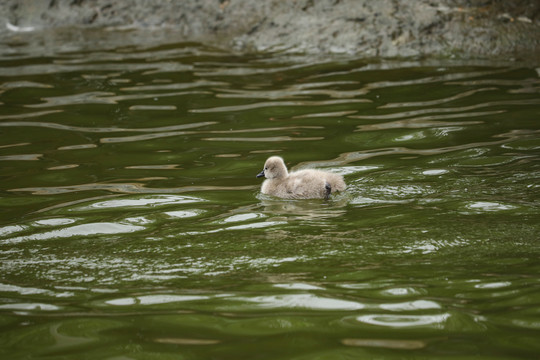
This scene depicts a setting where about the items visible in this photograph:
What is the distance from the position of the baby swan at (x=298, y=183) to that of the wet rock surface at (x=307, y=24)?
567 centimetres

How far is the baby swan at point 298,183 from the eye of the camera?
23.2 ft

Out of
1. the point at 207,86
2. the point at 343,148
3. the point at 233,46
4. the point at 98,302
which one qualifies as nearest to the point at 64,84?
the point at 207,86

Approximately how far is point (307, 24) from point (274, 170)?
21.5 feet

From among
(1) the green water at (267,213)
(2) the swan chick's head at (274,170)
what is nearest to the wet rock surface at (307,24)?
(1) the green water at (267,213)

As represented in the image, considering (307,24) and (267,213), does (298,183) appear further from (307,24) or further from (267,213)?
(307,24)

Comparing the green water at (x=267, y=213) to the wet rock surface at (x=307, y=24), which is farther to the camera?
the wet rock surface at (x=307, y=24)

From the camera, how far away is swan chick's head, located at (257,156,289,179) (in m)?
7.43

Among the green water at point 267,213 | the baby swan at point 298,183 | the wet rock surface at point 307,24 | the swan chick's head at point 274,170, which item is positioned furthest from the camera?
the wet rock surface at point 307,24

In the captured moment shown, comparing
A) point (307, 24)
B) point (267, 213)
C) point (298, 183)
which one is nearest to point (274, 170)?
point (298, 183)

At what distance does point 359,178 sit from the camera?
7.52m

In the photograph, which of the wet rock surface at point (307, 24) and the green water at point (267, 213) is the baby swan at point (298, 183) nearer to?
the green water at point (267, 213)

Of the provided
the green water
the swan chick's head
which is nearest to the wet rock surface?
the green water

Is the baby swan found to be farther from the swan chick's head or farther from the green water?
the green water

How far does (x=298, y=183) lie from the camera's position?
725 cm
